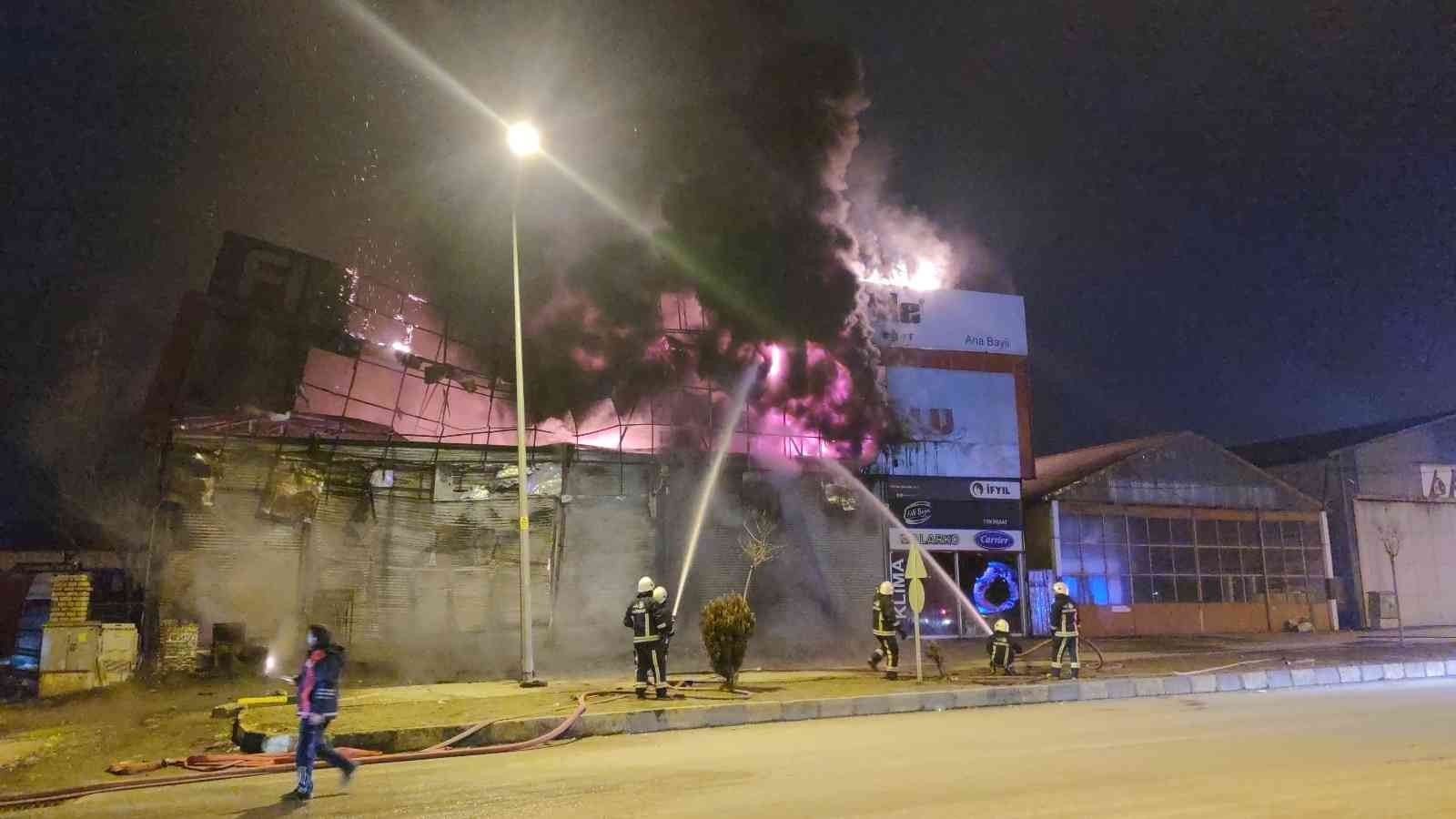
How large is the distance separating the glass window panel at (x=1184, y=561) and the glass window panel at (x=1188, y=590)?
244 millimetres

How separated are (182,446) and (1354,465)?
3603 cm

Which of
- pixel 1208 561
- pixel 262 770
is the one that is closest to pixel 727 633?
pixel 262 770


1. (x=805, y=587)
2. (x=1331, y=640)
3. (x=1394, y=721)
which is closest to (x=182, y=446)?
(x=805, y=587)

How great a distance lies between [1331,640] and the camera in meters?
25.7

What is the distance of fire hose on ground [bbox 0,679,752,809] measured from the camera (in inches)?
312

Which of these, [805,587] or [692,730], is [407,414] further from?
[692,730]

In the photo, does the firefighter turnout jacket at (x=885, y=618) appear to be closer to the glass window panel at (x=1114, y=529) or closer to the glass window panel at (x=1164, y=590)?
the glass window panel at (x=1114, y=529)

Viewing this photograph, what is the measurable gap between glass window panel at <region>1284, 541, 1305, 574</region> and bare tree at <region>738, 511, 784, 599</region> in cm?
1920

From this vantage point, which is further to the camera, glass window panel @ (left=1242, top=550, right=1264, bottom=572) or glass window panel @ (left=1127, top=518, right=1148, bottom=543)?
glass window panel @ (left=1242, top=550, right=1264, bottom=572)

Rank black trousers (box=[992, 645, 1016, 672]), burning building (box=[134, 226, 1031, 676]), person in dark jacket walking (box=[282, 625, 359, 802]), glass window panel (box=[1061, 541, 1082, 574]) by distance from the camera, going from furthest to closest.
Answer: glass window panel (box=[1061, 541, 1082, 574]) → burning building (box=[134, 226, 1031, 676]) → black trousers (box=[992, 645, 1016, 672]) → person in dark jacket walking (box=[282, 625, 359, 802])

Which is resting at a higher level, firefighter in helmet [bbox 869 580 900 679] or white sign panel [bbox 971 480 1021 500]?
white sign panel [bbox 971 480 1021 500]

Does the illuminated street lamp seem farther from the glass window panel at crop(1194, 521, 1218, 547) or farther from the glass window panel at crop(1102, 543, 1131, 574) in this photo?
the glass window panel at crop(1194, 521, 1218, 547)

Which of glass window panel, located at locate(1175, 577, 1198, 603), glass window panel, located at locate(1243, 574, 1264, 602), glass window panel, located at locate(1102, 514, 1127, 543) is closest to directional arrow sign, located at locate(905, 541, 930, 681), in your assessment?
glass window panel, located at locate(1102, 514, 1127, 543)

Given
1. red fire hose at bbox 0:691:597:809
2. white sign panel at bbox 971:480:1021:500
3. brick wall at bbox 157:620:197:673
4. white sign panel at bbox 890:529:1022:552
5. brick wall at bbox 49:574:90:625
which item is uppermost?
white sign panel at bbox 971:480:1021:500
